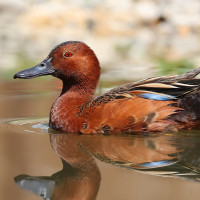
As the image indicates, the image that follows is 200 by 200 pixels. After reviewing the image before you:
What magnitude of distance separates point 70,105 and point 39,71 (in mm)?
627

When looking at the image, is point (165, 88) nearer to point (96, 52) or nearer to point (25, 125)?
point (25, 125)

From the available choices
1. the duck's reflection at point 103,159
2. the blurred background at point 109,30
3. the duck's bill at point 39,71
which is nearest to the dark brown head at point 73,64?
the duck's bill at point 39,71

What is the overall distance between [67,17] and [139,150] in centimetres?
1357

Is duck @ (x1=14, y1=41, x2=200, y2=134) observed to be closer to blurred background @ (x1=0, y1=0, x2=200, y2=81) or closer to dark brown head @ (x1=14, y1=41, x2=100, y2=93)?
dark brown head @ (x1=14, y1=41, x2=100, y2=93)

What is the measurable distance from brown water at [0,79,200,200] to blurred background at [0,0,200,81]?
5.25 meters

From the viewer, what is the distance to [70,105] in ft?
21.5

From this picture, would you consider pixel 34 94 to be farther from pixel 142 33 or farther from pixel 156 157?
pixel 142 33

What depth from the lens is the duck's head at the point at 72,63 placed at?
6746 mm

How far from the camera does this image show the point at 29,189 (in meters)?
4.22

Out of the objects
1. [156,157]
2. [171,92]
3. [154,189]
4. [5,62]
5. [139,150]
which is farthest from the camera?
[5,62]

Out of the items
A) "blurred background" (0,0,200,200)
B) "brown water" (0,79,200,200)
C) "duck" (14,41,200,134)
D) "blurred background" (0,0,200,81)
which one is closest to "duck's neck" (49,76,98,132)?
"duck" (14,41,200,134)

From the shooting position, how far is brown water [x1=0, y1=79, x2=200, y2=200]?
4.11 metres

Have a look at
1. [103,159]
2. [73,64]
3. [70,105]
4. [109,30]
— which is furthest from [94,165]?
[109,30]

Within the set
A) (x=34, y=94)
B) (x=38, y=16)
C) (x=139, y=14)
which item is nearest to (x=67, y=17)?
(x=38, y=16)
